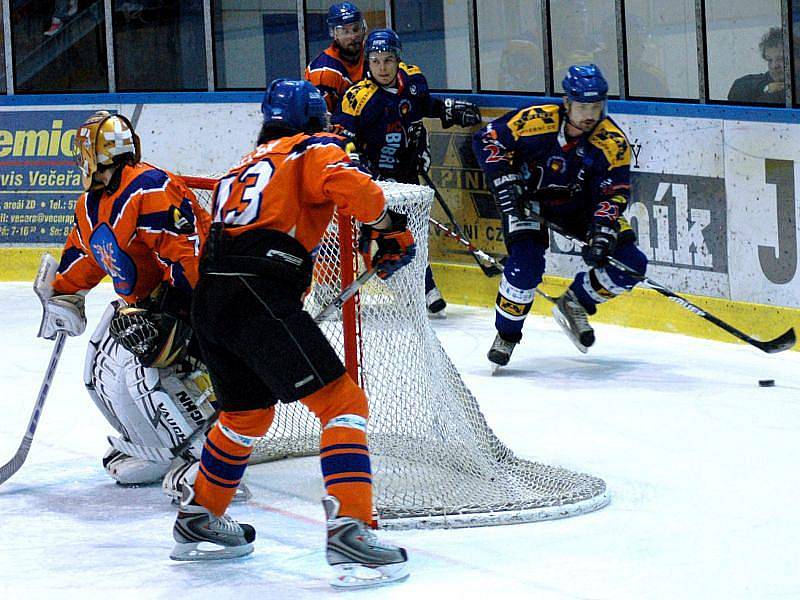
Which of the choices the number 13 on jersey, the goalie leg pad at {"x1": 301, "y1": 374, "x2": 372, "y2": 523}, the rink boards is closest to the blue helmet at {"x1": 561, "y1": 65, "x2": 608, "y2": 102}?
the rink boards

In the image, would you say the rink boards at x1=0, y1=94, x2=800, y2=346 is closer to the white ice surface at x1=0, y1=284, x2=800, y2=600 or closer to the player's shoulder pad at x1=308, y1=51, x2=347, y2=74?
the white ice surface at x1=0, y1=284, x2=800, y2=600

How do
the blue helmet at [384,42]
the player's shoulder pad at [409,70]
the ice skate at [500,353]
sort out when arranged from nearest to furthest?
1. the ice skate at [500,353]
2. the blue helmet at [384,42]
3. the player's shoulder pad at [409,70]

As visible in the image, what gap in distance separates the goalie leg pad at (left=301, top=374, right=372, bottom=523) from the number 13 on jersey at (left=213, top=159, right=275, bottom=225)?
418mm

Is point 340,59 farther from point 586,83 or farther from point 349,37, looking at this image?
point 586,83

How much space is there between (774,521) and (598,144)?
217 cm

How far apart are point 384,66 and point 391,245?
308 centimetres

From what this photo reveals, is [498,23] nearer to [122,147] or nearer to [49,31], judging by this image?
[49,31]

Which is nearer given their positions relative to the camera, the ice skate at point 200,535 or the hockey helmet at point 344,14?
the ice skate at point 200,535

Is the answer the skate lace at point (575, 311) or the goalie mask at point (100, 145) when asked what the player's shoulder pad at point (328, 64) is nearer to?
the skate lace at point (575, 311)

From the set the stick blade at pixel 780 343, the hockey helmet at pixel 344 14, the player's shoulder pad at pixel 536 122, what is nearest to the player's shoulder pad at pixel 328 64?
the hockey helmet at pixel 344 14

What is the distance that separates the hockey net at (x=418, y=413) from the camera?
3.71 metres

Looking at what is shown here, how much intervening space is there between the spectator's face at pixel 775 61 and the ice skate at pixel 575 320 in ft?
3.87

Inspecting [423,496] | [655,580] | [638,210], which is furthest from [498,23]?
[655,580]

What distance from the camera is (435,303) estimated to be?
21.4 feet
